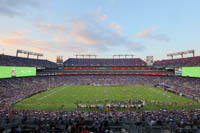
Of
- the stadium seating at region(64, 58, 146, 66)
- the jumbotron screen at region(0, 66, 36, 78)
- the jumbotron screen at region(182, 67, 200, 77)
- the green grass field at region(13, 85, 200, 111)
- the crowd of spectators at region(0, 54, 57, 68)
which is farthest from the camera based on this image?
the stadium seating at region(64, 58, 146, 66)

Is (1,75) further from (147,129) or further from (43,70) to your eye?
(147,129)

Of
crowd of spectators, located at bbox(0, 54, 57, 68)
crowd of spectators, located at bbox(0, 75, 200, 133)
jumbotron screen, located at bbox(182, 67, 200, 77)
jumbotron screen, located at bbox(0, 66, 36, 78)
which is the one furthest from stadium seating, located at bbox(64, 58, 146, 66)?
jumbotron screen, located at bbox(0, 66, 36, 78)

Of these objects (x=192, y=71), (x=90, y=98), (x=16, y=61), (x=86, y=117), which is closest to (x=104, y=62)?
(x=16, y=61)

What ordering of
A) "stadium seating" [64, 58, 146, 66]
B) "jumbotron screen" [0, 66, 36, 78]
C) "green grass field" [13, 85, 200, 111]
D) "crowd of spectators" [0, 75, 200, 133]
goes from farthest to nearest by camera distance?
"stadium seating" [64, 58, 146, 66] < "jumbotron screen" [0, 66, 36, 78] < "green grass field" [13, 85, 200, 111] < "crowd of spectators" [0, 75, 200, 133]

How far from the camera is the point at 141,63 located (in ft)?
307

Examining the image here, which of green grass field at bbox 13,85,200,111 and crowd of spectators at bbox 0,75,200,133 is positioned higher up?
crowd of spectators at bbox 0,75,200,133

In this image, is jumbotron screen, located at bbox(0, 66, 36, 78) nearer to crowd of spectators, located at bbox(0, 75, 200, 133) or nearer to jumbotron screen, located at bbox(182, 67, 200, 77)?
crowd of spectators, located at bbox(0, 75, 200, 133)

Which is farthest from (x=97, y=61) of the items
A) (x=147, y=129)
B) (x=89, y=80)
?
(x=147, y=129)

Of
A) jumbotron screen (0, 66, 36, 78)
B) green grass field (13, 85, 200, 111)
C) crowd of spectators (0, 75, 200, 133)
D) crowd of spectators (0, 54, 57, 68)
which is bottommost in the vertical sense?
green grass field (13, 85, 200, 111)

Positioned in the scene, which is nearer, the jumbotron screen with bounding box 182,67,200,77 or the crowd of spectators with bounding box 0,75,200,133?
the crowd of spectators with bounding box 0,75,200,133

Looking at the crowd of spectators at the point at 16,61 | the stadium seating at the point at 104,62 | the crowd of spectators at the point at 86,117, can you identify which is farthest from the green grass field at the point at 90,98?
the stadium seating at the point at 104,62

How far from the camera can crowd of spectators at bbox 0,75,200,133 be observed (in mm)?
10711

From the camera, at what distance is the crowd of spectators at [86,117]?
10.7m

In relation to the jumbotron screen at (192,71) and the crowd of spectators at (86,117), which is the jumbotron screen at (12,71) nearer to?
the crowd of spectators at (86,117)
